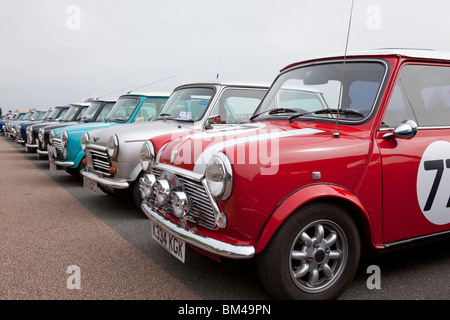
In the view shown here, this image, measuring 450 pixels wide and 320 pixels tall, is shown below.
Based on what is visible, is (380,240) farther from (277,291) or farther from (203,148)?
(203,148)

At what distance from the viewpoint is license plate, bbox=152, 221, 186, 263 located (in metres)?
2.86

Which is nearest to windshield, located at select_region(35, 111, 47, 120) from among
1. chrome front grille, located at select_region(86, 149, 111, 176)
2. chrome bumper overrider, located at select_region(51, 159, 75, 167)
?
chrome bumper overrider, located at select_region(51, 159, 75, 167)

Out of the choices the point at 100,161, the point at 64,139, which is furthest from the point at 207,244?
the point at 64,139

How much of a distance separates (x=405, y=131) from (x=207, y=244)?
61.3 inches

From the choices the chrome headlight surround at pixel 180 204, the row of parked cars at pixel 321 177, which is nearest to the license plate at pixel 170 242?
the row of parked cars at pixel 321 177

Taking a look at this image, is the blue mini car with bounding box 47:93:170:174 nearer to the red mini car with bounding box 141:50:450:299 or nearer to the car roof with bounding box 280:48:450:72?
the red mini car with bounding box 141:50:450:299

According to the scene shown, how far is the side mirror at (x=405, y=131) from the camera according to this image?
9.07ft

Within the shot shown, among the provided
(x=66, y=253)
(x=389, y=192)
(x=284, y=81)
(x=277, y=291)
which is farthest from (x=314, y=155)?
(x=66, y=253)

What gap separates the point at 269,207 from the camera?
2.44 metres

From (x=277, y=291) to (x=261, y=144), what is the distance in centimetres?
95

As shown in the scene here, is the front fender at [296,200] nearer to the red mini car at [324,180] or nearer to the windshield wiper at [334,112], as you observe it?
the red mini car at [324,180]

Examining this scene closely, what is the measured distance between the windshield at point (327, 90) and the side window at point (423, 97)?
0.18 m

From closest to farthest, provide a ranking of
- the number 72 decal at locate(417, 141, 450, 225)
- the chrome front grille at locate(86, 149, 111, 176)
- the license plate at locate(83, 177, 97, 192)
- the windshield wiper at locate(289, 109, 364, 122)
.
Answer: the number 72 decal at locate(417, 141, 450, 225) → the windshield wiper at locate(289, 109, 364, 122) → the chrome front grille at locate(86, 149, 111, 176) → the license plate at locate(83, 177, 97, 192)

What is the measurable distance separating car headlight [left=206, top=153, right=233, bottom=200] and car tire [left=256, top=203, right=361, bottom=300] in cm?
41
